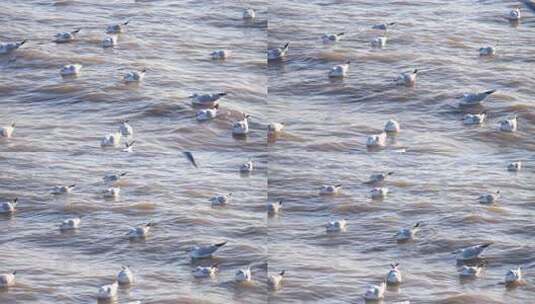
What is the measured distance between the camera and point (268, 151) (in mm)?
27672

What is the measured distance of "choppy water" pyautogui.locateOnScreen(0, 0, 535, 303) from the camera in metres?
25.0

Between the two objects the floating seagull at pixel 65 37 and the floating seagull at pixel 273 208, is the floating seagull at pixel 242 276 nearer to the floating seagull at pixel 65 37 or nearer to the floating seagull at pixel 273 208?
the floating seagull at pixel 273 208

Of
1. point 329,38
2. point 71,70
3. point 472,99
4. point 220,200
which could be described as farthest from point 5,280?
point 329,38

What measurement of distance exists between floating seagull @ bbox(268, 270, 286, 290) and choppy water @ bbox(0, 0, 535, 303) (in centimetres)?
11

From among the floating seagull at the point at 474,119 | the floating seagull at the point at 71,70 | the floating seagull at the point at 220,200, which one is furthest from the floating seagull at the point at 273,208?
the floating seagull at the point at 71,70

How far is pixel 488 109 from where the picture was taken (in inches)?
1150

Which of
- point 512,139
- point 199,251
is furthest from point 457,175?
point 199,251

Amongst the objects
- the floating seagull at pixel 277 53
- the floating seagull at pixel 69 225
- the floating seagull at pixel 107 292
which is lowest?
the floating seagull at pixel 107 292

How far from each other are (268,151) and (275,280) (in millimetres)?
3462

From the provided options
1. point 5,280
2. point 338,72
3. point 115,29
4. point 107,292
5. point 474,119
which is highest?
point 115,29

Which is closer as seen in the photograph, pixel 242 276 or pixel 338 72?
pixel 242 276

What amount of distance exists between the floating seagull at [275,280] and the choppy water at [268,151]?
11 cm

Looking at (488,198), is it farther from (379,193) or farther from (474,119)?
(474,119)

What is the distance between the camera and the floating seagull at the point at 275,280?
2461cm
